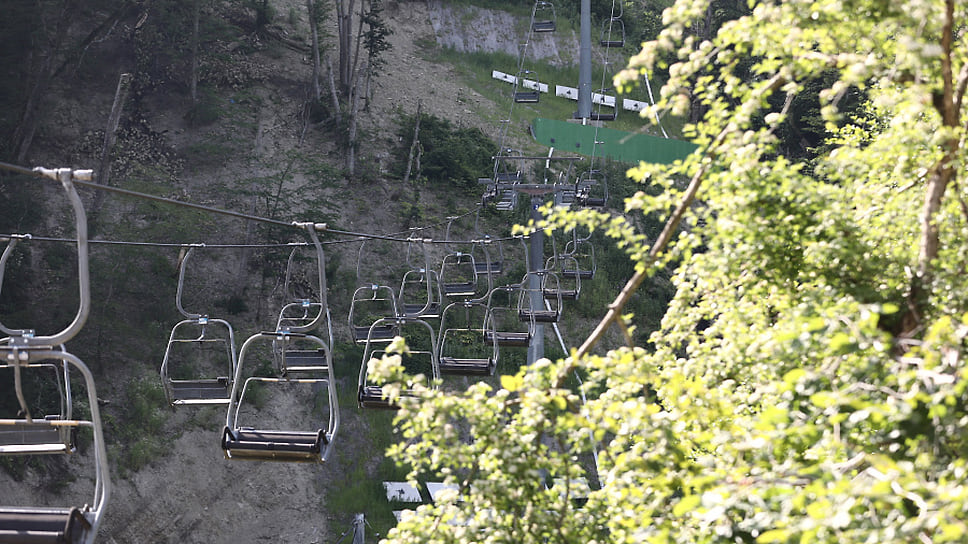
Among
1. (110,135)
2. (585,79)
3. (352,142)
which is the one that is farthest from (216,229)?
(585,79)

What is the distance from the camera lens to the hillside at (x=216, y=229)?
47.3 feet

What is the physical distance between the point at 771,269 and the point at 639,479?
122cm

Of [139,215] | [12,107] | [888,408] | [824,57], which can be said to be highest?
[824,57]

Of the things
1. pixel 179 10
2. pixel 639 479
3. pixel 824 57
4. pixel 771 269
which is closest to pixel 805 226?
pixel 771 269

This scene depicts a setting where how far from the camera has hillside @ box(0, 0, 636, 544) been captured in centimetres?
1441

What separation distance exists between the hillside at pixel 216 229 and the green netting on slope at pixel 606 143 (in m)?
0.80

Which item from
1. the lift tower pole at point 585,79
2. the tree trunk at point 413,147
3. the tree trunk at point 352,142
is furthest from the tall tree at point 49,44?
the lift tower pole at point 585,79

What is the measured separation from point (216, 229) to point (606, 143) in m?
12.2

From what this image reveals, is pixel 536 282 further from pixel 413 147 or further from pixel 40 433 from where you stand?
pixel 413 147

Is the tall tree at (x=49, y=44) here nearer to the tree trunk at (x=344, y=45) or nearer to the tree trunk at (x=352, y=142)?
the tree trunk at (x=344, y=45)

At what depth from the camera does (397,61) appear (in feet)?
90.5

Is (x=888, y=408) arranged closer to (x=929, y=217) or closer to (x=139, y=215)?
(x=929, y=217)

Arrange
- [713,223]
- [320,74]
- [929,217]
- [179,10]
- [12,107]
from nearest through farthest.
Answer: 1. [929,217]
2. [713,223]
3. [12,107]
4. [179,10]
5. [320,74]

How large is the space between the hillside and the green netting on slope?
80 cm
